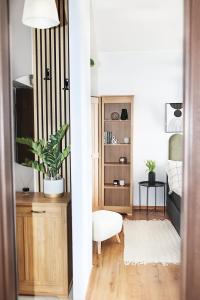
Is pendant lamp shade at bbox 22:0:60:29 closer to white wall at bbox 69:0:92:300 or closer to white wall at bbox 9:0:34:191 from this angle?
white wall at bbox 69:0:92:300

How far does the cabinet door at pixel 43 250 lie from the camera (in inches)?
98.3

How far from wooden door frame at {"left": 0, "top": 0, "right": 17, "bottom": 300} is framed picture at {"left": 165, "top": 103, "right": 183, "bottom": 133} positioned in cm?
433

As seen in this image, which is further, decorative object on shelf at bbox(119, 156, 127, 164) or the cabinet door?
decorative object on shelf at bbox(119, 156, 127, 164)

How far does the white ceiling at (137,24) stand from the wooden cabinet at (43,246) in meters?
2.87

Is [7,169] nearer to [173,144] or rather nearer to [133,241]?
[133,241]

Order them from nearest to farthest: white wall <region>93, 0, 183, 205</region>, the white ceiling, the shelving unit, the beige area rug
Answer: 1. the beige area rug
2. the white ceiling
3. white wall <region>93, 0, 183, 205</region>
4. the shelving unit

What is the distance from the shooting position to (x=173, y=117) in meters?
5.11

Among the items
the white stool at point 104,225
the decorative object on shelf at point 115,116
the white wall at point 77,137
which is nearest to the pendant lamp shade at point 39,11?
the white wall at point 77,137

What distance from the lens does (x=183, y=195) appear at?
40.1 inches

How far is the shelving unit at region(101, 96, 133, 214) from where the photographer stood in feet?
16.7

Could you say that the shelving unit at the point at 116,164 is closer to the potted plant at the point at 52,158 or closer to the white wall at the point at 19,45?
the white wall at the point at 19,45

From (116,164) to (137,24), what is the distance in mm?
2272

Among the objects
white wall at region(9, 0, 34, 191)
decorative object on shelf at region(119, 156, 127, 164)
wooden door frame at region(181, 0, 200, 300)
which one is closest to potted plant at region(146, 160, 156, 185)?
decorative object on shelf at region(119, 156, 127, 164)

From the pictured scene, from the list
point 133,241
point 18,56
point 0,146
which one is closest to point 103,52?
point 18,56
